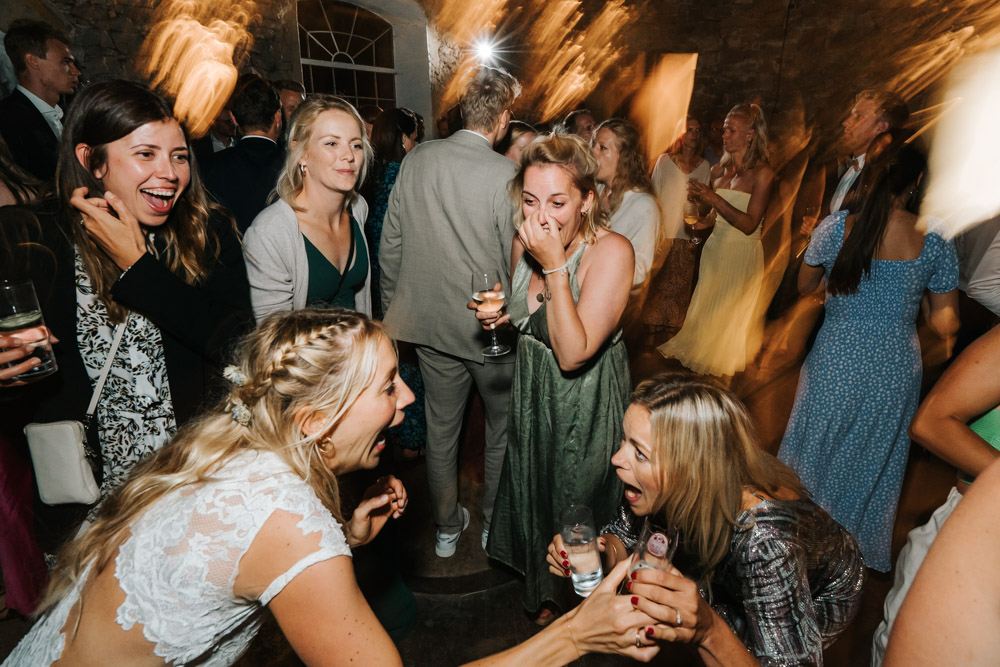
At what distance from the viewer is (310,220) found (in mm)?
2271

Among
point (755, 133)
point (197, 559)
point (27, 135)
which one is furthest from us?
point (755, 133)

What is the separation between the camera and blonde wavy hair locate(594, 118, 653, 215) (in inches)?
122

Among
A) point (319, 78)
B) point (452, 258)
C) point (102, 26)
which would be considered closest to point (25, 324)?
point (452, 258)

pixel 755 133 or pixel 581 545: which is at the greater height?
pixel 755 133

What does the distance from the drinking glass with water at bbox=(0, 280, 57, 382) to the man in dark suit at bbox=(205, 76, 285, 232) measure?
153 centimetres

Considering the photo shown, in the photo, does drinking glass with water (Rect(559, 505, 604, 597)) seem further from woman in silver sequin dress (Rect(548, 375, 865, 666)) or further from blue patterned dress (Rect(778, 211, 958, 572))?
blue patterned dress (Rect(778, 211, 958, 572))

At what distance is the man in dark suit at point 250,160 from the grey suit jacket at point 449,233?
0.89 m

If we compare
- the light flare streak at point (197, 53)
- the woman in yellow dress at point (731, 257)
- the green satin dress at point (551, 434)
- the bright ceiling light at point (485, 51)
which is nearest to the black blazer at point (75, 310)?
the green satin dress at point (551, 434)

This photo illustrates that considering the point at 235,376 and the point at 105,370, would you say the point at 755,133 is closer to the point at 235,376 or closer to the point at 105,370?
the point at 235,376

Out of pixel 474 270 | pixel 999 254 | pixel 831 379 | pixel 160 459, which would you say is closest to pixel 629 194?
pixel 474 270

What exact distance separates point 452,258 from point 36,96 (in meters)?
3.32

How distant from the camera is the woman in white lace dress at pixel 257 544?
1.07 metres

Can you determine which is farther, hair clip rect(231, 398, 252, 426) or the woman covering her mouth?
the woman covering her mouth

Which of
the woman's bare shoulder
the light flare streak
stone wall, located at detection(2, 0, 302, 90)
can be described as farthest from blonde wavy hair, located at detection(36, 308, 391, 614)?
the light flare streak
